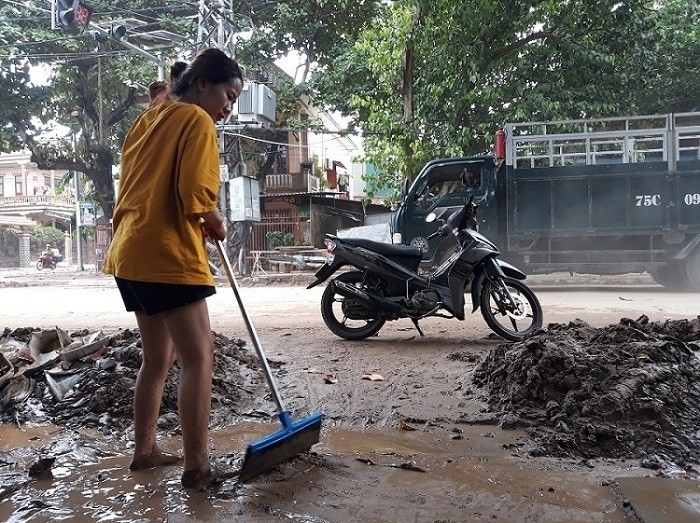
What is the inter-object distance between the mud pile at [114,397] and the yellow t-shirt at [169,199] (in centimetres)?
133

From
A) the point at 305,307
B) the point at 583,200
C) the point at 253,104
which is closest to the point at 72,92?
the point at 253,104

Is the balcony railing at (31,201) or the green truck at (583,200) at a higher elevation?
the balcony railing at (31,201)

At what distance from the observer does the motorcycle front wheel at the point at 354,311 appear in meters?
5.69

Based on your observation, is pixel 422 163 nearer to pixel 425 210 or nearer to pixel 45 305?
pixel 425 210

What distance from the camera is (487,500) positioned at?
222 centimetres

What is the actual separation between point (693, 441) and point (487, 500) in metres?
1.20

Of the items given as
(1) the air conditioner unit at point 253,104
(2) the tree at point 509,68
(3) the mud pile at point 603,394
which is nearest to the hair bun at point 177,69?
(3) the mud pile at point 603,394

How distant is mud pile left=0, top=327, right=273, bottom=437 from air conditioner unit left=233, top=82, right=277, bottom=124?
12.6 m

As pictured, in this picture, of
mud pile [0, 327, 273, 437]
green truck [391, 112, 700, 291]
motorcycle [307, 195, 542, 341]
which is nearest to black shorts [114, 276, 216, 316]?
mud pile [0, 327, 273, 437]

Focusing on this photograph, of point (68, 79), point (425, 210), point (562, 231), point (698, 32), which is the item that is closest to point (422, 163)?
point (425, 210)

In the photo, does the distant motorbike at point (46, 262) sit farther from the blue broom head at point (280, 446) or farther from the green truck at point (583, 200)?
the blue broom head at point (280, 446)

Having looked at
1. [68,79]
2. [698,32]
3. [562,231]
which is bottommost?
[562,231]

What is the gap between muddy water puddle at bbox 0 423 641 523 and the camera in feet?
6.93

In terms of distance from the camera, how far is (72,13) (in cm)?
1256
